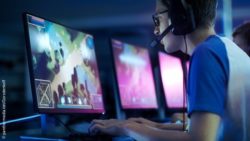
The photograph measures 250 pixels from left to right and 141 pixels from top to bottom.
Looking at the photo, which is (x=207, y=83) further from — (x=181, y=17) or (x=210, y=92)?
(x=181, y=17)

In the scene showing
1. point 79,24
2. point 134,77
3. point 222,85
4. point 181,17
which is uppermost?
point 79,24

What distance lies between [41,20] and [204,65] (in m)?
0.70

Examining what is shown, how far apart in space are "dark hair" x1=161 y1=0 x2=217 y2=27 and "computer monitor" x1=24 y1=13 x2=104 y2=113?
561 mm

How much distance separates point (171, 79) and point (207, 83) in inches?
60.0

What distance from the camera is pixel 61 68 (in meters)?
1.46

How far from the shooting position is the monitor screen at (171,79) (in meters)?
2.45

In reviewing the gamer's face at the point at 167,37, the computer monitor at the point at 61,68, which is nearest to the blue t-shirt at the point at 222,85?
the gamer's face at the point at 167,37

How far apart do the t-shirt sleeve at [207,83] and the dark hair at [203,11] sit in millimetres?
160

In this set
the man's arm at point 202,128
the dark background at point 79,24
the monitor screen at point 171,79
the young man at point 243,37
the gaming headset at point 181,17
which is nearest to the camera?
the man's arm at point 202,128

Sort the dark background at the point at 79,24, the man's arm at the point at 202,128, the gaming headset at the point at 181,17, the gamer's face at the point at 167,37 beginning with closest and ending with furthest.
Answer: the man's arm at the point at 202,128 → the gaming headset at the point at 181,17 → the gamer's face at the point at 167,37 → the dark background at the point at 79,24

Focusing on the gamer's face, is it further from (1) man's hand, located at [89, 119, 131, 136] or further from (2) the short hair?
(2) the short hair

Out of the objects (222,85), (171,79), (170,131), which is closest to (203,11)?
(222,85)

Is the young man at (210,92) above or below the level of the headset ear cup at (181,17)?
below

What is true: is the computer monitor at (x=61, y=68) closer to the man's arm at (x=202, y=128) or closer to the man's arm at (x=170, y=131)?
the man's arm at (x=170, y=131)
